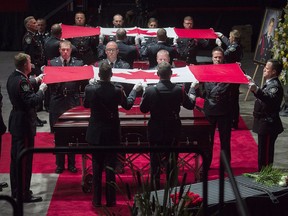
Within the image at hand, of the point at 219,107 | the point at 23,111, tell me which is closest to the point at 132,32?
the point at 219,107

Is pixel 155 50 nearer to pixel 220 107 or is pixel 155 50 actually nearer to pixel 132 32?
pixel 132 32

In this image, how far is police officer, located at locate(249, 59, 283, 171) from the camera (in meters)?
7.91

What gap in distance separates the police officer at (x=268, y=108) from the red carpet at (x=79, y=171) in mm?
913

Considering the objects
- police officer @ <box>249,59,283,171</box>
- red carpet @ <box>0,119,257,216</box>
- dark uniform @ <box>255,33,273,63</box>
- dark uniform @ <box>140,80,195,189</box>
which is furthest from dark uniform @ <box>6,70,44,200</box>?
dark uniform @ <box>255,33,273,63</box>

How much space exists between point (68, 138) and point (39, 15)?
38.8 ft

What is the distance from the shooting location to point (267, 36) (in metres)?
13.4

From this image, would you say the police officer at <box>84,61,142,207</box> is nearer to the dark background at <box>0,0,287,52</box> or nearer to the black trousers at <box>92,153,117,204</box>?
the black trousers at <box>92,153,117,204</box>

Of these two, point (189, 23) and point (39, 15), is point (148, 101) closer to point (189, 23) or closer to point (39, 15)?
point (189, 23)

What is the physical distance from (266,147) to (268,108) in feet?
1.69

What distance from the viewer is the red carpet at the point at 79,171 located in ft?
25.3

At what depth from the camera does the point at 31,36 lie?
38.1 ft

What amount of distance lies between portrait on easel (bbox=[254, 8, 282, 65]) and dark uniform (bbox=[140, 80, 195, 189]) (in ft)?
19.4

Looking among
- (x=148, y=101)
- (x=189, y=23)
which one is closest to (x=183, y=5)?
(x=189, y=23)

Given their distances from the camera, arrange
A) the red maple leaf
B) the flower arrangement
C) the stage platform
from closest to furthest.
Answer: the stage platform < the red maple leaf < the flower arrangement
